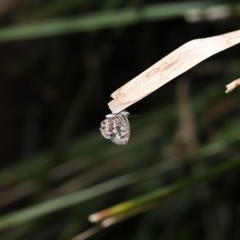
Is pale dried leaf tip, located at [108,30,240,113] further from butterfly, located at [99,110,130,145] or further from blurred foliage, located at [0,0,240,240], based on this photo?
blurred foliage, located at [0,0,240,240]

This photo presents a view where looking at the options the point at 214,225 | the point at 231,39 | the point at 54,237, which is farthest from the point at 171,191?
the point at 54,237

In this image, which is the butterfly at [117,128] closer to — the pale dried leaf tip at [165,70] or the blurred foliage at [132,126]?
the pale dried leaf tip at [165,70]

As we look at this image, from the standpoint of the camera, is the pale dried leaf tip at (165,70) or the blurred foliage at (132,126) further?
the blurred foliage at (132,126)

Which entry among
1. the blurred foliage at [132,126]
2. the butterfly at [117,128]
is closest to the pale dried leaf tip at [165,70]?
the butterfly at [117,128]

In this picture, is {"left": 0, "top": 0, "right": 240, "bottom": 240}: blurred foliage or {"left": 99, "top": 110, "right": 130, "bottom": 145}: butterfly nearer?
{"left": 99, "top": 110, "right": 130, "bottom": 145}: butterfly

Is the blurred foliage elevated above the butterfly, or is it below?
above

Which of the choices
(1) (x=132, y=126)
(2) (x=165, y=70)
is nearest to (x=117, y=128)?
(2) (x=165, y=70)

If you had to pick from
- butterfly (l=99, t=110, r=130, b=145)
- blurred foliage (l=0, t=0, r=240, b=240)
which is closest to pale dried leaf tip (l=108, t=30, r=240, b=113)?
butterfly (l=99, t=110, r=130, b=145)
